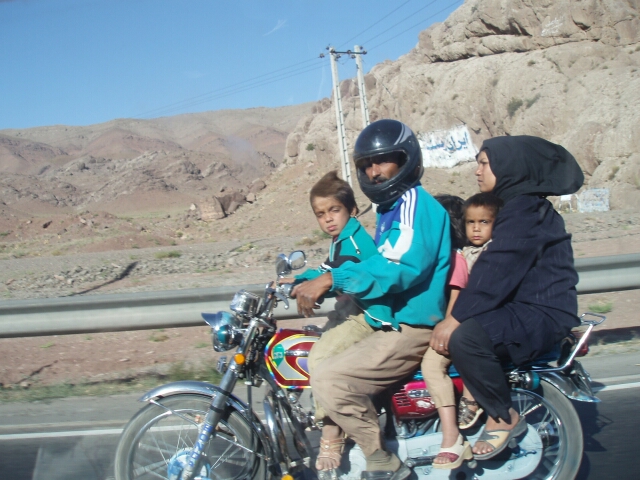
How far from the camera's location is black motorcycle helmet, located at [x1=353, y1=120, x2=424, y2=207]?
316cm

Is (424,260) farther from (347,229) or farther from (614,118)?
(614,118)

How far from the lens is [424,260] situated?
3.00 meters

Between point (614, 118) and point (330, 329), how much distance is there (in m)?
30.3

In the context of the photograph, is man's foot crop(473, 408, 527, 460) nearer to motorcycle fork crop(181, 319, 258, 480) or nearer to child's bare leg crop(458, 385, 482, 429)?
child's bare leg crop(458, 385, 482, 429)

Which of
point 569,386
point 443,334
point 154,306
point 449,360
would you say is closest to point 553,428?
point 569,386

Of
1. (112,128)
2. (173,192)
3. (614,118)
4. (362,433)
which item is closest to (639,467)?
(362,433)

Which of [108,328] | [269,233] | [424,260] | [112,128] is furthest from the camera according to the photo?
[112,128]

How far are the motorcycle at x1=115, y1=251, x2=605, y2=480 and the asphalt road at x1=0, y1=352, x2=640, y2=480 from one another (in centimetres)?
64

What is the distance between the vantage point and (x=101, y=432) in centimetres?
465

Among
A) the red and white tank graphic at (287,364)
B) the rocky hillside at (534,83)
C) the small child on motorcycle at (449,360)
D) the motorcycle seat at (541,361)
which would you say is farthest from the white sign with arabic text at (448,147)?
the red and white tank graphic at (287,364)

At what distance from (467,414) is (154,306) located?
313 centimetres

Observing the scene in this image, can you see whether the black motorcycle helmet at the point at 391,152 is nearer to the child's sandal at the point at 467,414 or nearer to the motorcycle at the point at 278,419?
the motorcycle at the point at 278,419

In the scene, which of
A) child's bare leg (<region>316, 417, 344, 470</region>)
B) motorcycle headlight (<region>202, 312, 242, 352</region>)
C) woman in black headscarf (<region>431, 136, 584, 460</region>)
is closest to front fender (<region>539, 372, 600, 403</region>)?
woman in black headscarf (<region>431, 136, 584, 460</region>)

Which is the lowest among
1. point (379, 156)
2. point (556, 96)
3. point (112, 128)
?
point (379, 156)
